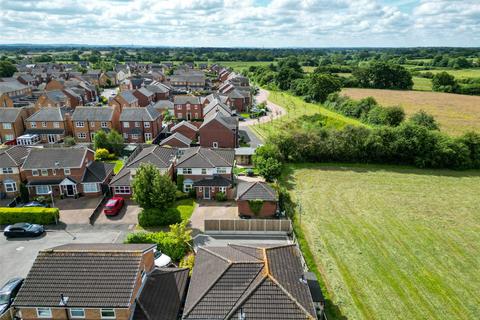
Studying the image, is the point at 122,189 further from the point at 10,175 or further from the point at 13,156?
the point at 13,156

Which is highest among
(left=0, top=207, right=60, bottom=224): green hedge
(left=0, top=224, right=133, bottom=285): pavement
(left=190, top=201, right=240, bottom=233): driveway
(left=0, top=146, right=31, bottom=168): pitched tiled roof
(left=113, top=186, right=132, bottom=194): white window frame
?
(left=0, top=146, right=31, bottom=168): pitched tiled roof

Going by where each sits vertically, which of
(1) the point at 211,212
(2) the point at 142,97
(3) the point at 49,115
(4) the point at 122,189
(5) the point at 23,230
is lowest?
(1) the point at 211,212

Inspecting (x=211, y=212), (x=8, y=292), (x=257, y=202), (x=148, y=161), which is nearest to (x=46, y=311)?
(x=8, y=292)

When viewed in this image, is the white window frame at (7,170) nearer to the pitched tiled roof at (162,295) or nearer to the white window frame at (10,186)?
the white window frame at (10,186)

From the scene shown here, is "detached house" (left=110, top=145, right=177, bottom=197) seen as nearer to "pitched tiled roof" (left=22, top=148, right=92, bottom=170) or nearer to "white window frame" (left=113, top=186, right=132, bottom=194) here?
"white window frame" (left=113, top=186, right=132, bottom=194)

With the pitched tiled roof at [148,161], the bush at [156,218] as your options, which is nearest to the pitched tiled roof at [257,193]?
the bush at [156,218]

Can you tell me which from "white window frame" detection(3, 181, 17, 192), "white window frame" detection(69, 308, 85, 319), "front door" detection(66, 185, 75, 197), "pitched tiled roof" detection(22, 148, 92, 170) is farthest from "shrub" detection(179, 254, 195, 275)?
"white window frame" detection(3, 181, 17, 192)

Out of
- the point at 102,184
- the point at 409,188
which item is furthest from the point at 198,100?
the point at 409,188
